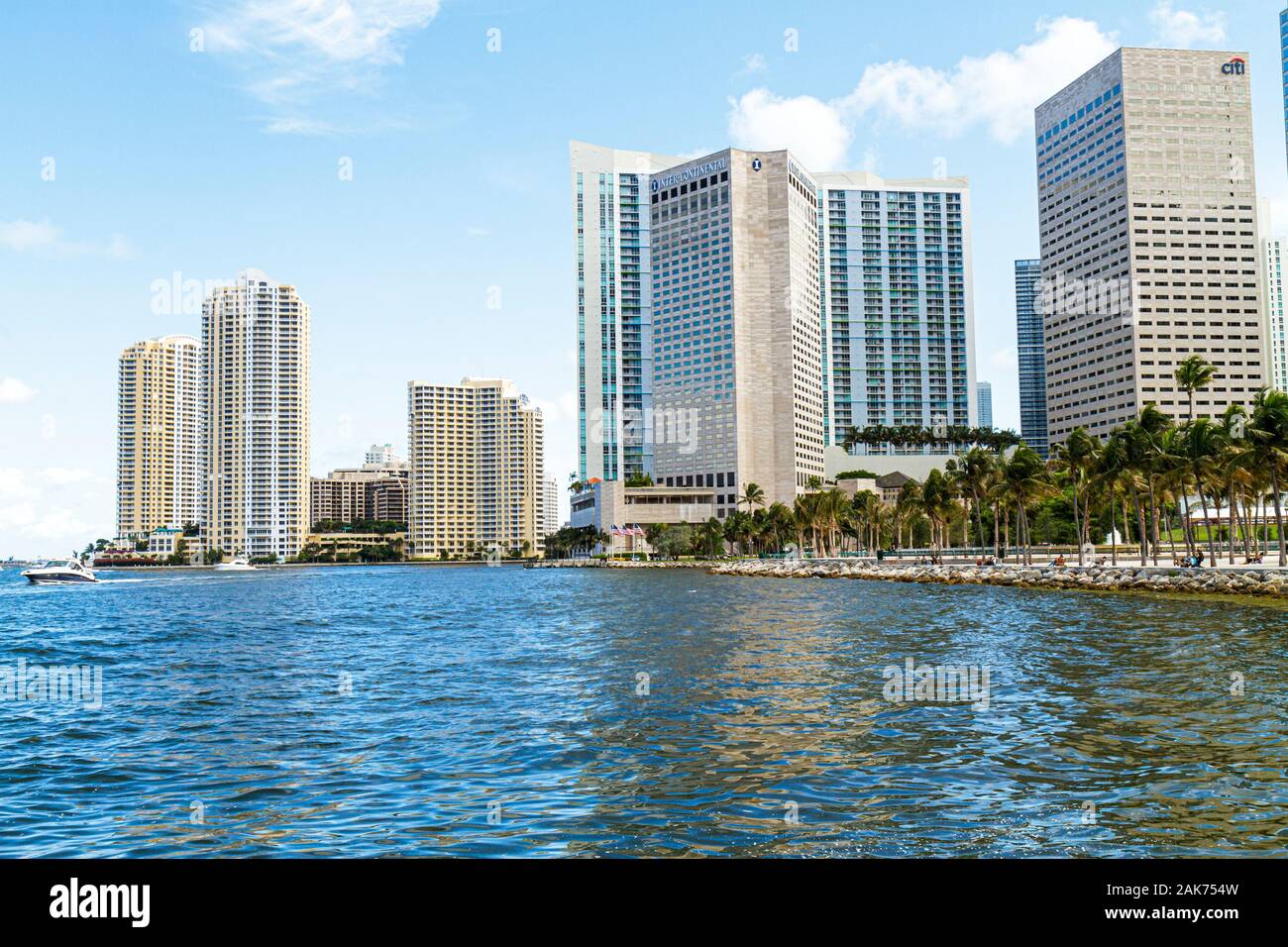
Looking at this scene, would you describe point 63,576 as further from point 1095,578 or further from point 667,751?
point 667,751

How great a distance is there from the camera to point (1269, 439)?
7062 cm

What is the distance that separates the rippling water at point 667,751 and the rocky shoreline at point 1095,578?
21796 millimetres

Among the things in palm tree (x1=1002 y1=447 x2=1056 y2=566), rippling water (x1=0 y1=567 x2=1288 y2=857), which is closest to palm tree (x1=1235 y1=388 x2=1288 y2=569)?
rippling water (x1=0 y1=567 x2=1288 y2=857)

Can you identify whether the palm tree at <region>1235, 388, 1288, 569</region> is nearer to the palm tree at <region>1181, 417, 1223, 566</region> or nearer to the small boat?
the palm tree at <region>1181, 417, 1223, 566</region>

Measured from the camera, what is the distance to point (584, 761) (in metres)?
18.9

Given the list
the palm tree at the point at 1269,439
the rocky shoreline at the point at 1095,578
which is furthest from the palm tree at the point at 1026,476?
the palm tree at the point at 1269,439

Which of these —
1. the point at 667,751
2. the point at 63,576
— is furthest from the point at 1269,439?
the point at 63,576

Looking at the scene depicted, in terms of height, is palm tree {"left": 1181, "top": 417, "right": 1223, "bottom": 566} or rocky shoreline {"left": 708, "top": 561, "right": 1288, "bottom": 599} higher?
palm tree {"left": 1181, "top": 417, "right": 1223, "bottom": 566}

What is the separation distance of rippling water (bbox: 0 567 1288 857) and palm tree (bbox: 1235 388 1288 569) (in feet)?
107

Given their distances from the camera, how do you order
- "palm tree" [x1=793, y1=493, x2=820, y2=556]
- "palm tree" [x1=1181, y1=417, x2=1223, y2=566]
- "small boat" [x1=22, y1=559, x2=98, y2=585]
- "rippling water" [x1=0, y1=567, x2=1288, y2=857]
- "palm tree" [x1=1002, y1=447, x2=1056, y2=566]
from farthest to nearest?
"palm tree" [x1=793, y1=493, x2=820, y2=556]
"small boat" [x1=22, y1=559, x2=98, y2=585]
"palm tree" [x1=1002, y1=447, x2=1056, y2=566]
"palm tree" [x1=1181, y1=417, x2=1223, y2=566]
"rippling water" [x1=0, y1=567, x2=1288, y2=857]

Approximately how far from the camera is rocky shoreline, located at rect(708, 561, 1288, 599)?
63000 mm
